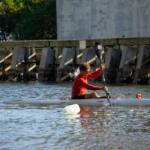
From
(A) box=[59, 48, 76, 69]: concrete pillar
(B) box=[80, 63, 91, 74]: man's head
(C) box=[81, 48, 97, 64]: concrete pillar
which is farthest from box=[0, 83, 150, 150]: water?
(A) box=[59, 48, 76, 69]: concrete pillar

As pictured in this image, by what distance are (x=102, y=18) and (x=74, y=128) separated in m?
50.0

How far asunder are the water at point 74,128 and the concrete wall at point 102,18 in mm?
41067

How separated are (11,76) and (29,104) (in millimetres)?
25394

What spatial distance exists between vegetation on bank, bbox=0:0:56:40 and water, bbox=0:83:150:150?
192 ft

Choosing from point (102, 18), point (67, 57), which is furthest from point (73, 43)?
point (102, 18)

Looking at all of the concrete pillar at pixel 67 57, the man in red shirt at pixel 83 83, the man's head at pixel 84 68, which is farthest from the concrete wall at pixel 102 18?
the man's head at pixel 84 68

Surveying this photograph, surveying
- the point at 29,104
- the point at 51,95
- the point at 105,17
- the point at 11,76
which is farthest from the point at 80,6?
the point at 29,104

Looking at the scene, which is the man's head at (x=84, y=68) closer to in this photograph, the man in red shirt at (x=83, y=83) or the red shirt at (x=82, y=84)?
the man in red shirt at (x=83, y=83)

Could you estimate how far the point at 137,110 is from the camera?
24609 millimetres

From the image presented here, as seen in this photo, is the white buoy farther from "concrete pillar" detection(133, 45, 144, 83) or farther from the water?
"concrete pillar" detection(133, 45, 144, 83)

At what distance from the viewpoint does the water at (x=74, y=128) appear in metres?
16.8

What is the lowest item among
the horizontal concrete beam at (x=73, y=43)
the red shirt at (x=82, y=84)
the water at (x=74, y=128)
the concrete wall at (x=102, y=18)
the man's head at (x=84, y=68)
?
the water at (x=74, y=128)

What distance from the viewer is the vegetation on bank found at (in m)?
85.3

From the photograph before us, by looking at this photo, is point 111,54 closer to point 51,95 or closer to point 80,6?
point 51,95
